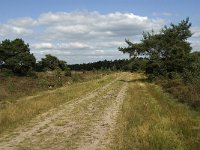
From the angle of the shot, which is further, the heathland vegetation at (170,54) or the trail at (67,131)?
the heathland vegetation at (170,54)

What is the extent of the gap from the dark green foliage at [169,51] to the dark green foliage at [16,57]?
28915 millimetres

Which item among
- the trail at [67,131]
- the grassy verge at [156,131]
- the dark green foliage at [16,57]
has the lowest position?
the trail at [67,131]

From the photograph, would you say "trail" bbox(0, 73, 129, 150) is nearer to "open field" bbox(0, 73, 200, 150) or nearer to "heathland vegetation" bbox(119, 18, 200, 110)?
"open field" bbox(0, 73, 200, 150)

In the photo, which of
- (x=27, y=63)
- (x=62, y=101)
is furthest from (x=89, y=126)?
(x=27, y=63)

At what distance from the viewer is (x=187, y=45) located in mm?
51406

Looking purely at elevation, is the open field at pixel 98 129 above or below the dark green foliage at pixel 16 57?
below

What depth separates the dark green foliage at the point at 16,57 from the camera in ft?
246

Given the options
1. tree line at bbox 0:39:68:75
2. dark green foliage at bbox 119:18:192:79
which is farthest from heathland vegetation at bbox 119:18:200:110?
tree line at bbox 0:39:68:75

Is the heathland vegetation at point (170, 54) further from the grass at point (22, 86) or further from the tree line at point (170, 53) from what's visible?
the grass at point (22, 86)

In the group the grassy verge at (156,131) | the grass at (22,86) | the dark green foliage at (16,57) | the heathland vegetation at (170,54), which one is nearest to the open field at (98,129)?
the grassy verge at (156,131)

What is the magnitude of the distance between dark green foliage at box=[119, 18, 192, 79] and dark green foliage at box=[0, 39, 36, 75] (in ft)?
94.9

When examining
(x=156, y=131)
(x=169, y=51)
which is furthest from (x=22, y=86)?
(x=156, y=131)

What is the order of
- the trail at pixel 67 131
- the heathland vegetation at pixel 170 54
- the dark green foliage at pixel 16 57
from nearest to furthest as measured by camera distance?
1. the trail at pixel 67 131
2. the heathland vegetation at pixel 170 54
3. the dark green foliage at pixel 16 57

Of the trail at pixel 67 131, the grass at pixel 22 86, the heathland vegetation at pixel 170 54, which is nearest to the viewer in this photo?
the trail at pixel 67 131
